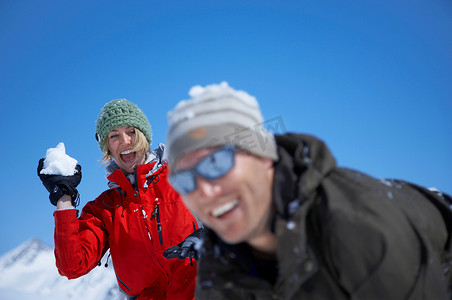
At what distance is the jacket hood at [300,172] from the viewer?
172 centimetres

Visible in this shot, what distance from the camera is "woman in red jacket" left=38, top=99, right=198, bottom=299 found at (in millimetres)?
3713

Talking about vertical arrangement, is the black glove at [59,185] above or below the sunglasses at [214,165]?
above

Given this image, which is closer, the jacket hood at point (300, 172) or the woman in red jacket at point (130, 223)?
the jacket hood at point (300, 172)

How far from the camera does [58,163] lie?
3848 millimetres

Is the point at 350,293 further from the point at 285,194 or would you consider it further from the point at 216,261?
the point at 216,261

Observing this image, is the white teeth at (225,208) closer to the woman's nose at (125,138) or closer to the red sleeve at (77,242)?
the red sleeve at (77,242)

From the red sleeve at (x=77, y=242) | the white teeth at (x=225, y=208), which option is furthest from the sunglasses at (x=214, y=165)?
the red sleeve at (x=77, y=242)

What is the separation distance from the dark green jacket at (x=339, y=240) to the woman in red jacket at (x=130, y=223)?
179cm

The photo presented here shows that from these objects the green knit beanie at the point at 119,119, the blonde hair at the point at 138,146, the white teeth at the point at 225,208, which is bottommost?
the white teeth at the point at 225,208

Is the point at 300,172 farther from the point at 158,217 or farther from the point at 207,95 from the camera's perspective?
the point at 158,217

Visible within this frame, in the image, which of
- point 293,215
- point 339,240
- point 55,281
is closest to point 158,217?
point 293,215

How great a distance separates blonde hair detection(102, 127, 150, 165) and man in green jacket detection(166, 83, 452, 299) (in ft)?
7.37

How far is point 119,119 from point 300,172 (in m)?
2.83

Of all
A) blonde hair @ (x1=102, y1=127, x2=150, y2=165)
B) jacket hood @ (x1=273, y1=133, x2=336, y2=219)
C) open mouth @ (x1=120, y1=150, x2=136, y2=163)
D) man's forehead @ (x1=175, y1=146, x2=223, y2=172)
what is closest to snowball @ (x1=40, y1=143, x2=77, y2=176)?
blonde hair @ (x1=102, y1=127, x2=150, y2=165)
